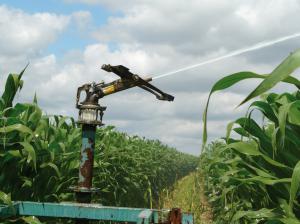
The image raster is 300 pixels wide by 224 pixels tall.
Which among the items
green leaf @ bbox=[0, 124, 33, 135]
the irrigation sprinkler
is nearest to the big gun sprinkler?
the irrigation sprinkler

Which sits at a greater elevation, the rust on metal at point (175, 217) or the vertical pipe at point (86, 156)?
the vertical pipe at point (86, 156)

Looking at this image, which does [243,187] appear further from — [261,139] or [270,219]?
[270,219]

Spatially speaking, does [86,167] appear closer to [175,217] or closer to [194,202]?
[175,217]

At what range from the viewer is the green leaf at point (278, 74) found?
1.15 m

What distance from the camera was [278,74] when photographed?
116 cm

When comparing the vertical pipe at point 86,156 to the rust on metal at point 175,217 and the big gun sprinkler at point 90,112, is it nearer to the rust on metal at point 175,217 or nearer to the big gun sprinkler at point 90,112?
the big gun sprinkler at point 90,112

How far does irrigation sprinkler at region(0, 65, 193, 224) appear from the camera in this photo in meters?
2.17

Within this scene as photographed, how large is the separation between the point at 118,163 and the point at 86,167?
319 centimetres

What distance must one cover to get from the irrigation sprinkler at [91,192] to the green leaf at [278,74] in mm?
986

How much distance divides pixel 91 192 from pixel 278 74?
1.63m

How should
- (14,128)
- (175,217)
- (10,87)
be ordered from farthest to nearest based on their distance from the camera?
(10,87), (14,128), (175,217)

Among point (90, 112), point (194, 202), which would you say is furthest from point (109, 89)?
point (194, 202)

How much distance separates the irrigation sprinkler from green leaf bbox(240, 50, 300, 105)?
0.99 meters

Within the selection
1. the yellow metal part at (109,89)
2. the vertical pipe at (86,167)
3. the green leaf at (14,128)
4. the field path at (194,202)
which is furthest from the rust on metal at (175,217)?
the field path at (194,202)
